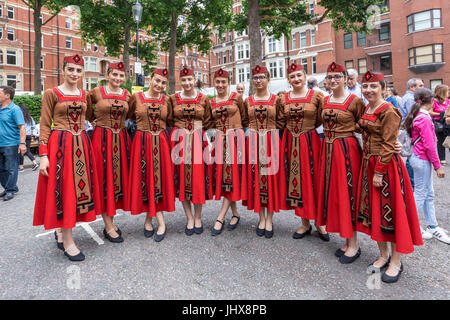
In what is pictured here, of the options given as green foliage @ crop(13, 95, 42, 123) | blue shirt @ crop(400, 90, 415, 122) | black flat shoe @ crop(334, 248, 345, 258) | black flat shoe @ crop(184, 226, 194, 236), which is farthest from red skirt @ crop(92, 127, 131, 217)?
green foliage @ crop(13, 95, 42, 123)

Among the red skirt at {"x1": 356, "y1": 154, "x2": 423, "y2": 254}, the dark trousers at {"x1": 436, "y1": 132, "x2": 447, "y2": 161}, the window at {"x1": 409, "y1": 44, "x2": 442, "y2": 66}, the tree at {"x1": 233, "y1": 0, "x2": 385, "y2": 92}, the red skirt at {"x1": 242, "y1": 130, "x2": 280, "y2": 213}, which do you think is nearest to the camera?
the red skirt at {"x1": 356, "y1": 154, "x2": 423, "y2": 254}

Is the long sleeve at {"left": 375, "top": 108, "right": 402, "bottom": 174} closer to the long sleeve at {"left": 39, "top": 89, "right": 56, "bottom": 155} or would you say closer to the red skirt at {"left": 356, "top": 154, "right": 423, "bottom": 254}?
the red skirt at {"left": 356, "top": 154, "right": 423, "bottom": 254}

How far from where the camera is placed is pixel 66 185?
3.41 metres

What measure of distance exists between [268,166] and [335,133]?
1049 mm

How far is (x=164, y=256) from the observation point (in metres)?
3.60

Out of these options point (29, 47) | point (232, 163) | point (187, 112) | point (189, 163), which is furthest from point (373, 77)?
point (29, 47)

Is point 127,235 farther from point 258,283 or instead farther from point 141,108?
point 258,283

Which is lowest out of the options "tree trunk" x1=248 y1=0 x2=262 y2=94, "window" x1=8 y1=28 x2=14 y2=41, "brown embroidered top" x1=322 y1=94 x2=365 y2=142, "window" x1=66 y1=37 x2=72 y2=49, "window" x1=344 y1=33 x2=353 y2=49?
"brown embroidered top" x1=322 y1=94 x2=365 y2=142

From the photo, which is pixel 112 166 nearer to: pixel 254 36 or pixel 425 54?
pixel 254 36

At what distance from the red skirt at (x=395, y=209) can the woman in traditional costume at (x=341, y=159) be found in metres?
0.25

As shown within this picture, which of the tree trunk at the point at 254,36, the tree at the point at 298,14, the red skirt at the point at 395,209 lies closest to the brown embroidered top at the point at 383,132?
the red skirt at the point at 395,209

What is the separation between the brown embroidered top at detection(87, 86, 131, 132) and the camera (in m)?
3.75

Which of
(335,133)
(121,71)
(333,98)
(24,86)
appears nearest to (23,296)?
(121,71)

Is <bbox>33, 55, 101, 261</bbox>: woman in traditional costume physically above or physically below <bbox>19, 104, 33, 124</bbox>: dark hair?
below
